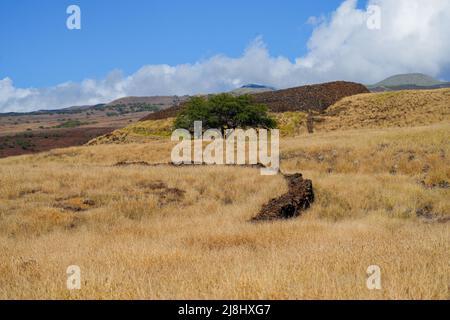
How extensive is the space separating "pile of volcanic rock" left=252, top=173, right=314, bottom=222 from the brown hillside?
2081 inches

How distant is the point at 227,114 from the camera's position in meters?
48.5

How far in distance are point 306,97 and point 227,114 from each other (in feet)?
102

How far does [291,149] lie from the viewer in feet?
92.6

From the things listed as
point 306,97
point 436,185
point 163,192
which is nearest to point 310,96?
point 306,97

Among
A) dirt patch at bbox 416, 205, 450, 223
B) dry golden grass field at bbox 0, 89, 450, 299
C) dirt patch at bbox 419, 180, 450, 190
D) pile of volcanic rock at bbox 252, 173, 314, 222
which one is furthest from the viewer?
dirt patch at bbox 419, 180, 450, 190

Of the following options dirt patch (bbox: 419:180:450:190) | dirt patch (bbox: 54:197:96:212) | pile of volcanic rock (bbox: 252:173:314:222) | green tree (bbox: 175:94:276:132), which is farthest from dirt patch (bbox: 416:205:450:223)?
green tree (bbox: 175:94:276:132)

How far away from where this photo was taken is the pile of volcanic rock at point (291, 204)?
45.4ft

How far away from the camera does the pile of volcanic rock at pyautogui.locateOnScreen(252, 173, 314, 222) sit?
1383 centimetres

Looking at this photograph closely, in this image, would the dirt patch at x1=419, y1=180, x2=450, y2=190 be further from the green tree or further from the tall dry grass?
the green tree

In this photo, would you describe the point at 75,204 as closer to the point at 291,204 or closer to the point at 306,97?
the point at 291,204

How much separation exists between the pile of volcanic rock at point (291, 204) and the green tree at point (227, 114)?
1212 inches

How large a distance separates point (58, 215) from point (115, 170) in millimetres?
6529

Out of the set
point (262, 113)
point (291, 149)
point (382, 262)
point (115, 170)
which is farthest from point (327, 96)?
point (382, 262)

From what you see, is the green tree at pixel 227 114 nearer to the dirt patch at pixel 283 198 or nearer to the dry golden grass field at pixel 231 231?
the dry golden grass field at pixel 231 231
